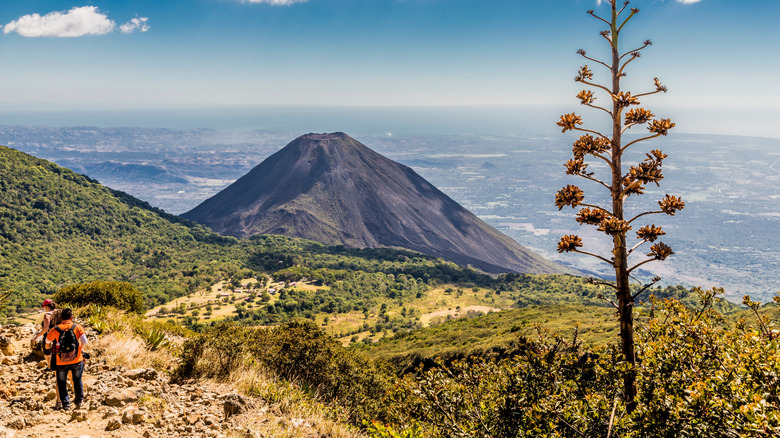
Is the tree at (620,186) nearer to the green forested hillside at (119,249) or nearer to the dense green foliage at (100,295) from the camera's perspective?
the dense green foliage at (100,295)

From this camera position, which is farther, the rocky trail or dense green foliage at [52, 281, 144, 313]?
dense green foliage at [52, 281, 144, 313]

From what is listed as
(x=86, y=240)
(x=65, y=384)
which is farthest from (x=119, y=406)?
(x=86, y=240)

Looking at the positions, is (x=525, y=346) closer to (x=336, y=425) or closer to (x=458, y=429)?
(x=458, y=429)

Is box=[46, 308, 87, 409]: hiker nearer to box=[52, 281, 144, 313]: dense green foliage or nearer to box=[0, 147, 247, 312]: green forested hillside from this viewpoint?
box=[52, 281, 144, 313]: dense green foliage

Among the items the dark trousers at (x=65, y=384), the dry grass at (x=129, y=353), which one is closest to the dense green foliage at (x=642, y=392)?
the dark trousers at (x=65, y=384)

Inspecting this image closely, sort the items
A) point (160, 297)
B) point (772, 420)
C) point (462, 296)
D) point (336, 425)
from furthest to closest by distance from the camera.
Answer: point (462, 296)
point (160, 297)
point (336, 425)
point (772, 420)

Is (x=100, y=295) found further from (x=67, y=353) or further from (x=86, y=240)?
(x=86, y=240)

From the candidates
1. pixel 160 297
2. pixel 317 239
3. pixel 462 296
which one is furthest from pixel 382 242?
pixel 160 297

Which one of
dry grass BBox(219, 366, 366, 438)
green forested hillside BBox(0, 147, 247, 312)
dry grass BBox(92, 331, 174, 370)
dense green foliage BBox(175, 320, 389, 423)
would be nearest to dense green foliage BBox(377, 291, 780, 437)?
dry grass BBox(219, 366, 366, 438)
